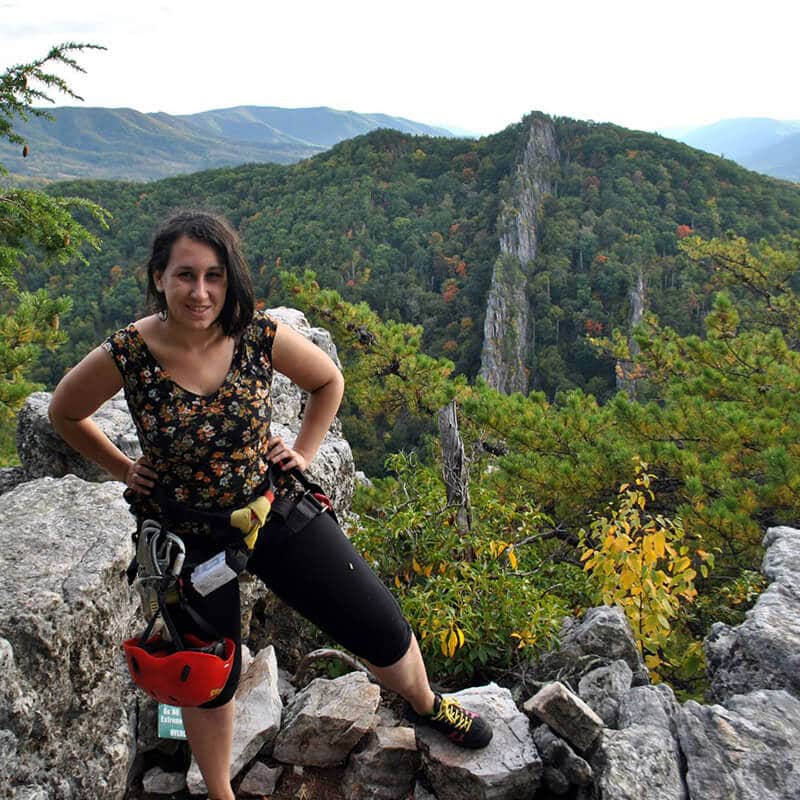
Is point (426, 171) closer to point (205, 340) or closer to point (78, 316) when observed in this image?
point (78, 316)

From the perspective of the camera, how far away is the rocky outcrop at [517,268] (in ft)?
166

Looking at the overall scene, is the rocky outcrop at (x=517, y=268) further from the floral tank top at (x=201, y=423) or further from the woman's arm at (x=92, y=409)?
the floral tank top at (x=201, y=423)

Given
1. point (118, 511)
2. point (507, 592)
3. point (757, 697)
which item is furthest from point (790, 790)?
point (118, 511)

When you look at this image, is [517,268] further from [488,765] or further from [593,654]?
[488,765]

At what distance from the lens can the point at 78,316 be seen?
1442 inches

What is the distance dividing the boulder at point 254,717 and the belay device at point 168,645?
0.59 m

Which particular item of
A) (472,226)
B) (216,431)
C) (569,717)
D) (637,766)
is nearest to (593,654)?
(569,717)

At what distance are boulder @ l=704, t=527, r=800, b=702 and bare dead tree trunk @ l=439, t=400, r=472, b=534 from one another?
49.2 inches

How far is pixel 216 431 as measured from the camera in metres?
1.74

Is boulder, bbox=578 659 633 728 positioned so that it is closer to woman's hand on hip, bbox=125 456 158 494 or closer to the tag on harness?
the tag on harness

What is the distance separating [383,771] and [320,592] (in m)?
0.87

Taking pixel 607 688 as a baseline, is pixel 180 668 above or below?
above

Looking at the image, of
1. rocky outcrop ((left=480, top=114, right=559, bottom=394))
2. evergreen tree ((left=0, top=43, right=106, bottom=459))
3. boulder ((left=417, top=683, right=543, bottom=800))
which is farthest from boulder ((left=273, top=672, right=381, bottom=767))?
rocky outcrop ((left=480, top=114, right=559, bottom=394))

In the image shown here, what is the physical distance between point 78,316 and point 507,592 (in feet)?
128
